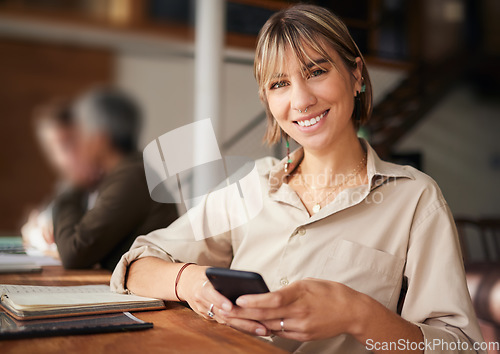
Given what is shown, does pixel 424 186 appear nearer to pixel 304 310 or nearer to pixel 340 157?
pixel 340 157

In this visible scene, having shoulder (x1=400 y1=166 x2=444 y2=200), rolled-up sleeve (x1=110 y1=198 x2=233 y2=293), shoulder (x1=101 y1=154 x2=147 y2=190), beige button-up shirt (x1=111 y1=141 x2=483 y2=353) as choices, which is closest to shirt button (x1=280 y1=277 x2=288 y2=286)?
beige button-up shirt (x1=111 y1=141 x2=483 y2=353)

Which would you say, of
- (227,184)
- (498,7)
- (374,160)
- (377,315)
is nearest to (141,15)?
(227,184)

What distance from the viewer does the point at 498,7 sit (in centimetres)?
495

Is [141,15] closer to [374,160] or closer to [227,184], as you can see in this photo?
[227,184]

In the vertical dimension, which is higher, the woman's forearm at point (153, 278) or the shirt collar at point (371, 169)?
the shirt collar at point (371, 169)

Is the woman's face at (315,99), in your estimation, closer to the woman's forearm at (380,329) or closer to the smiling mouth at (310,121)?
the smiling mouth at (310,121)

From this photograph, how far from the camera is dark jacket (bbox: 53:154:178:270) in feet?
3.29

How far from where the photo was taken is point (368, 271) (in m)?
0.78

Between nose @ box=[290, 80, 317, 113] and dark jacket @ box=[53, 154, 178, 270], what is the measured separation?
1.16 feet

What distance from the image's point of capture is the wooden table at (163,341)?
0.55 m

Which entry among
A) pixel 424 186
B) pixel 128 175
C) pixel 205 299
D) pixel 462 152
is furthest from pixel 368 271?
pixel 462 152

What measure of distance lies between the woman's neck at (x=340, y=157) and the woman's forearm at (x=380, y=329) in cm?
29

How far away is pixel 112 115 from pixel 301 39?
1.30 ft

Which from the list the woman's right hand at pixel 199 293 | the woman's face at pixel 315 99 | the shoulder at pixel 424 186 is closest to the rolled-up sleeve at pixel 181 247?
the woman's right hand at pixel 199 293
